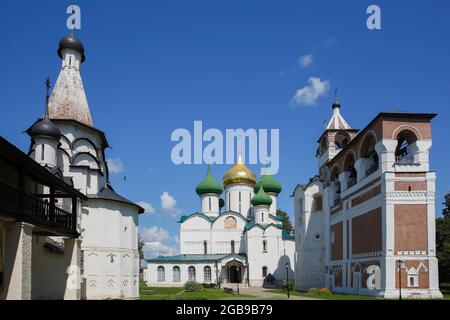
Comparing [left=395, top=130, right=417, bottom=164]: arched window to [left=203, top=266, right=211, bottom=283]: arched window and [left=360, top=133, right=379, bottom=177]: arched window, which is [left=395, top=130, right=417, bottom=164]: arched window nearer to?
[left=360, top=133, right=379, bottom=177]: arched window

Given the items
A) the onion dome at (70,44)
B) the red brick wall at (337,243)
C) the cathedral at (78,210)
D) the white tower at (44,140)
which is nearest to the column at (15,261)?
the cathedral at (78,210)

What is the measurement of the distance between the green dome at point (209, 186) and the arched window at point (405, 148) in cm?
2788

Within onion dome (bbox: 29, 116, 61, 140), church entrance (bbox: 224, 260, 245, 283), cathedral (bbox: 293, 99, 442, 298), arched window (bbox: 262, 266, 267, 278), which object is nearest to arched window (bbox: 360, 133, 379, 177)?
cathedral (bbox: 293, 99, 442, 298)

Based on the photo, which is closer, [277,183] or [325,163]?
[325,163]

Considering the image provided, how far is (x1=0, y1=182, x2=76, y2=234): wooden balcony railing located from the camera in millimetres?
13609

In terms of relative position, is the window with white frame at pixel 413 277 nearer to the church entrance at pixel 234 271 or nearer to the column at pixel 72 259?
the column at pixel 72 259

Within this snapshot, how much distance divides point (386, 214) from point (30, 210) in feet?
65.4

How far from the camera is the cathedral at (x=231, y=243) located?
164ft

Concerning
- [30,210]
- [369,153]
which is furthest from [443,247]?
[30,210]

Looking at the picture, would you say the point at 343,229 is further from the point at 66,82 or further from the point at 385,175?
the point at 66,82
